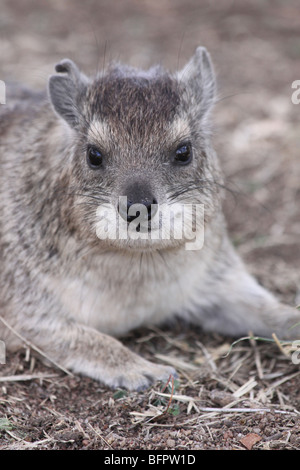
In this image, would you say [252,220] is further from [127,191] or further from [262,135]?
[127,191]

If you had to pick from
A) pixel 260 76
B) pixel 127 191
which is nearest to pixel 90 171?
pixel 127 191

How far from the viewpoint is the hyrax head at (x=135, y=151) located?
5035 mm

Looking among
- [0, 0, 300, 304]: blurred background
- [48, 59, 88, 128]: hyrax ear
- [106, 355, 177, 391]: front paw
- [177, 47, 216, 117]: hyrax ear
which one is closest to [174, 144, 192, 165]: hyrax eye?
[177, 47, 216, 117]: hyrax ear

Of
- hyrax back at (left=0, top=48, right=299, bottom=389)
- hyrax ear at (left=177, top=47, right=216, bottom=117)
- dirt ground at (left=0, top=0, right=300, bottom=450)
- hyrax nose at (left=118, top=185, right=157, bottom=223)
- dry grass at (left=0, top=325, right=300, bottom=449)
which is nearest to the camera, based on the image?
hyrax nose at (left=118, top=185, right=157, bottom=223)

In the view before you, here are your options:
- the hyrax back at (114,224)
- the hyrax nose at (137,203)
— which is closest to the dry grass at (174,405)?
the hyrax back at (114,224)

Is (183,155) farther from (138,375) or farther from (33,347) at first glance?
(33,347)

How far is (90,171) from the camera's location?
17.8 feet

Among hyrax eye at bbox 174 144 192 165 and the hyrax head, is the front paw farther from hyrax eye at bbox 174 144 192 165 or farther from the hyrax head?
hyrax eye at bbox 174 144 192 165

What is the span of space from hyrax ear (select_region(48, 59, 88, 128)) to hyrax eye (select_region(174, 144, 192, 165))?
980 millimetres

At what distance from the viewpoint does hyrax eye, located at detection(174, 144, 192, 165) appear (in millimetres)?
5434

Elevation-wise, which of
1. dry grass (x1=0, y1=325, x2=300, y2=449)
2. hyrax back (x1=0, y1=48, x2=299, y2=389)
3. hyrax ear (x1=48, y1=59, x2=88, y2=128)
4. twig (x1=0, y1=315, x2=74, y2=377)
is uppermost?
hyrax ear (x1=48, y1=59, x2=88, y2=128)

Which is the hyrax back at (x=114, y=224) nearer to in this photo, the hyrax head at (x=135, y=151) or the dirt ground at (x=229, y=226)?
the hyrax head at (x=135, y=151)

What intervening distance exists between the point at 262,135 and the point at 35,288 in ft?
16.4
